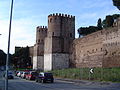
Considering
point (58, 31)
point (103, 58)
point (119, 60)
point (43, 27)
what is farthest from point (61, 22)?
point (119, 60)

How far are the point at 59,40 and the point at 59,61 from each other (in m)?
4.72

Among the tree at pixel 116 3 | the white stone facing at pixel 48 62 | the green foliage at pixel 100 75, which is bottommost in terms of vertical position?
the green foliage at pixel 100 75

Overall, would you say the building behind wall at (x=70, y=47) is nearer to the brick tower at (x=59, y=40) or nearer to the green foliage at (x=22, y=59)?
the brick tower at (x=59, y=40)

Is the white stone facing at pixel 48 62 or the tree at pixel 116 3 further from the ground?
the tree at pixel 116 3

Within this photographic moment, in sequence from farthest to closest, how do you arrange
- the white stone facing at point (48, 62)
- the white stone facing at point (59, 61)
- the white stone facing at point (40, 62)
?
the white stone facing at point (40, 62), the white stone facing at point (48, 62), the white stone facing at point (59, 61)

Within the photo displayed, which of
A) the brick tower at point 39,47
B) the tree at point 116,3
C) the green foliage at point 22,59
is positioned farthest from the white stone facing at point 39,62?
the tree at point 116,3

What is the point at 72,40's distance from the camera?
70500mm

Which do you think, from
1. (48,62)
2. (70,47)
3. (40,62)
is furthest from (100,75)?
(40,62)

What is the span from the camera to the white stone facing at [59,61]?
6794 centimetres

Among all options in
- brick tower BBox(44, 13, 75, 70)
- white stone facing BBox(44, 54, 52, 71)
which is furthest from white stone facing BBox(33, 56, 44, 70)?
brick tower BBox(44, 13, 75, 70)

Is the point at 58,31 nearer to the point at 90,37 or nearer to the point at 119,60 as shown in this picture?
the point at 90,37

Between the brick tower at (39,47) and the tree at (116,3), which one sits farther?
the brick tower at (39,47)

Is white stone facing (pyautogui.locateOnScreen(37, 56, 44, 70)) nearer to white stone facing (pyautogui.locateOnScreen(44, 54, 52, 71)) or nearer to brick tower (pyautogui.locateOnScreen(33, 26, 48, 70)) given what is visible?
brick tower (pyautogui.locateOnScreen(33, 26, 48, 70))

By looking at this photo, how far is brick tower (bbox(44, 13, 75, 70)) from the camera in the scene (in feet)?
225
